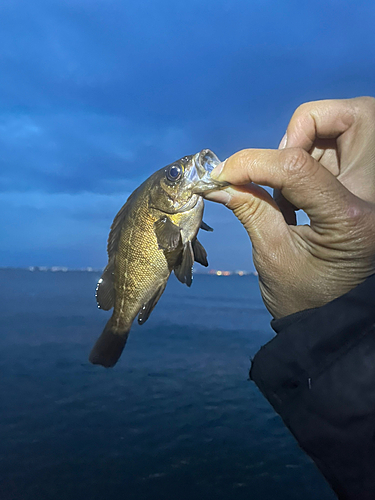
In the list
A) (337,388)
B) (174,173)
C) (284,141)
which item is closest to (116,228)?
(174,173)

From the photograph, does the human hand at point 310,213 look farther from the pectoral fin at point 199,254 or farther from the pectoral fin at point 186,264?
the pectoral fin at point 199,254

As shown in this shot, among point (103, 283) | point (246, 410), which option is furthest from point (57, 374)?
point (103, 283)

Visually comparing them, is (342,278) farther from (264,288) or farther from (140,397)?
(140,397)

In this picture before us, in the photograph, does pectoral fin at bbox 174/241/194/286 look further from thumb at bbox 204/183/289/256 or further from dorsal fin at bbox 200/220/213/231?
thumb at bbox 204/183/289/256

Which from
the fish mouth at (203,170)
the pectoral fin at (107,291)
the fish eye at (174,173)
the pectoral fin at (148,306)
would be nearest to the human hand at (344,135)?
the fish mouth at (203,170)

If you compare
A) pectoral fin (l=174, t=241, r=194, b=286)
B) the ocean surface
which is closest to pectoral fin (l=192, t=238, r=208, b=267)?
pectoral fin (l=174, t=241, r=194, b=286)
